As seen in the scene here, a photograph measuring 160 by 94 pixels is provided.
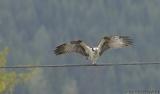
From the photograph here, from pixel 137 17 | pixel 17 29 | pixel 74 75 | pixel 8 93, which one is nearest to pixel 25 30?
pixel 17 29

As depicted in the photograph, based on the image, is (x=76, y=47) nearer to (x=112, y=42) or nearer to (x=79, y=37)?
(x=112, y=42)

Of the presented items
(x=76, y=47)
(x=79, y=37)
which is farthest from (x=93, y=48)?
(x=79, y=37)

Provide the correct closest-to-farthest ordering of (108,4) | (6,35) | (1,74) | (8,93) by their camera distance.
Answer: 1. (1,74)
2. (8,93)
3. (6,35)
4. (108,4)

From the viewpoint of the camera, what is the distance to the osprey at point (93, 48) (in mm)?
12086

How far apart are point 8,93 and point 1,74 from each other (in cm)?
380

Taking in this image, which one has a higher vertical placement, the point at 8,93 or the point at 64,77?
the point at 8,93

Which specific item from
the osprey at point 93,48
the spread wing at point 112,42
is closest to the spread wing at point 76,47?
the osprey at point 93,48

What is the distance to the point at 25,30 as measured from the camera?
122 meters

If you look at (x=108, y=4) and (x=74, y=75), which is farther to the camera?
(x=108, y=4)

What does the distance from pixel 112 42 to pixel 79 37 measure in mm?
103777

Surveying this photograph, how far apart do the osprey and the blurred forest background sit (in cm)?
6507

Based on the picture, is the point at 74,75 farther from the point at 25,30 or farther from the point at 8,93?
the point at 8,93

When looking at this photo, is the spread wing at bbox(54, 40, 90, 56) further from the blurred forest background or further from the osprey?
the blurred forest background

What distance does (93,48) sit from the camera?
40.4ft
